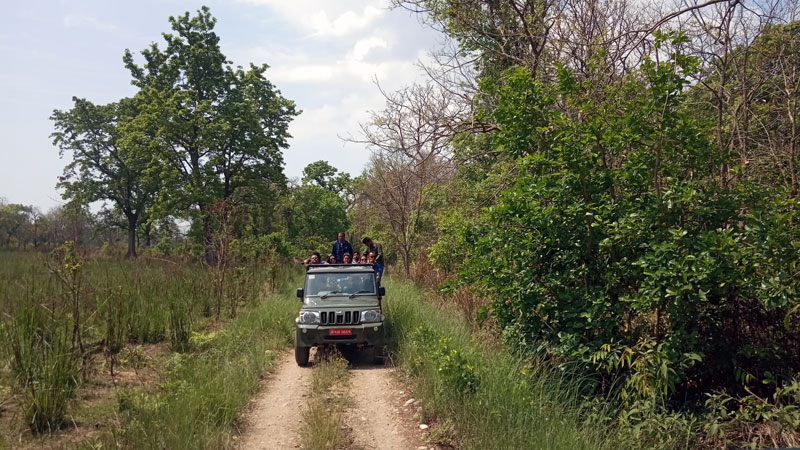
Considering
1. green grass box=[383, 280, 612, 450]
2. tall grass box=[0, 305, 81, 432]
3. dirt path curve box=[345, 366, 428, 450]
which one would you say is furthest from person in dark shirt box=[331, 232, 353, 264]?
tall grass box=[0, 305, 81, 432]

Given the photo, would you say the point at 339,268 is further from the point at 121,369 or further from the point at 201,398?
the point at 201,398

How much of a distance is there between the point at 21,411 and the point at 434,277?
10.8 metres

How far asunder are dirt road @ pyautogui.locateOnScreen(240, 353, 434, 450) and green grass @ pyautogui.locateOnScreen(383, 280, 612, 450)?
1.05 feet

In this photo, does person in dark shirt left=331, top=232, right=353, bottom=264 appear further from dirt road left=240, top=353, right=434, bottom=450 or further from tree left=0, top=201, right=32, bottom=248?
tree left=0, top=201, right=32, bottom=248

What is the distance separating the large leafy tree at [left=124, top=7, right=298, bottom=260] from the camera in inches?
1085

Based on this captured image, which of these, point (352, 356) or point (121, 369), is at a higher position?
point (121, 369)

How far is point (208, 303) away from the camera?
12758mm

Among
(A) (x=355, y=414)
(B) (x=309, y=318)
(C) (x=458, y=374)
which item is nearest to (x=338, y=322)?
(B) (x=309, y=318)

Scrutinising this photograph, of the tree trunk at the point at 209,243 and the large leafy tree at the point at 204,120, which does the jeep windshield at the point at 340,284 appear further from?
the large leafy tree at the point at 204,120

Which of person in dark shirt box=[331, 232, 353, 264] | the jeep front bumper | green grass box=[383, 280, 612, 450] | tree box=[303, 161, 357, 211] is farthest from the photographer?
tree box=[303, 161, 357, 211]

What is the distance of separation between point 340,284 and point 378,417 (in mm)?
3711

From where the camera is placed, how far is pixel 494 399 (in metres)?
5.40

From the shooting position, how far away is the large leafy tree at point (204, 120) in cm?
2755

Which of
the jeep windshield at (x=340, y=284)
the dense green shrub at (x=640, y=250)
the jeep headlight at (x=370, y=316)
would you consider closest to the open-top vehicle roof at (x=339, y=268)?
the jeep windshield at (x=340, y=284)
